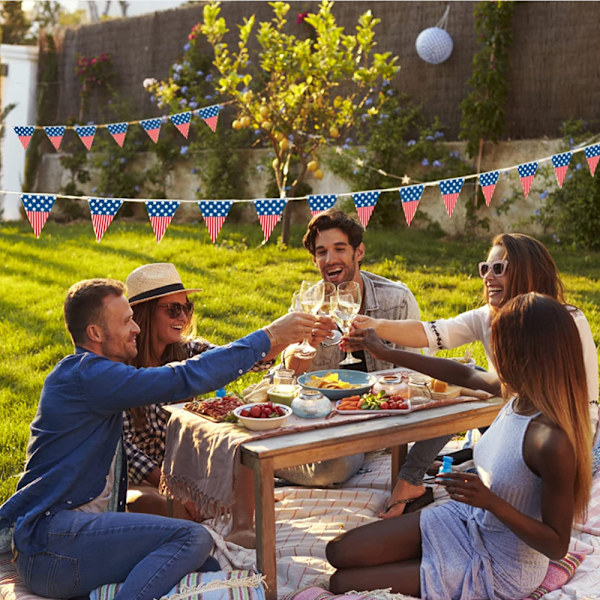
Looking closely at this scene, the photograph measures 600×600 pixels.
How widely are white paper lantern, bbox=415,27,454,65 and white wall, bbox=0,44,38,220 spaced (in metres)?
7.50

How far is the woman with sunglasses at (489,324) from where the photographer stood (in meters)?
3.57

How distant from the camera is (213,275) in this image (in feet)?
29.2

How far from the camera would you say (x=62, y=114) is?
14.6m

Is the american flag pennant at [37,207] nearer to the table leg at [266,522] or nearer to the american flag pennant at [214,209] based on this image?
the american flag pennant at [214,209]

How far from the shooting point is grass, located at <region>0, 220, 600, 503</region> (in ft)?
22.5

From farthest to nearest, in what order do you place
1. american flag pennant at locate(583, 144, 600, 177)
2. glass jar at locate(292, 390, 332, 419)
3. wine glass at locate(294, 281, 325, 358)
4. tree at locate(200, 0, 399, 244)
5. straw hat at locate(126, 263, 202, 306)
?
tree at locate(200, 0, 399, 244)
american flag pennant at locate(583, 144, 600, 177)
straw hat at locate(126, 263, 202, 306)
wine glass at locate(294, 281, 325, 358)
glass jar at locate(292, 390, 332, 419)

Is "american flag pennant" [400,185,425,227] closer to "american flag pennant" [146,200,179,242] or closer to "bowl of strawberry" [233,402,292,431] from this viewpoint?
"american flag pennant" [146,200,179,242]

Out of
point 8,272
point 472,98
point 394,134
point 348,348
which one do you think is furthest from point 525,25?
point 348,348

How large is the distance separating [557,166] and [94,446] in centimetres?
426

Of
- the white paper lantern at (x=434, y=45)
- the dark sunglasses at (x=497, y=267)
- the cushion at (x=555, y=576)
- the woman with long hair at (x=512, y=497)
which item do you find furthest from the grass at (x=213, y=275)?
the cushion at (x=555, y=576)

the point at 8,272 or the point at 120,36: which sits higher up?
the point at 120,36

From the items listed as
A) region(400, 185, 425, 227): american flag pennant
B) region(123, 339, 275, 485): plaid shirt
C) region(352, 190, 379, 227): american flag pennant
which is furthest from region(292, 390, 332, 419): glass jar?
region(352, 190, 379, 227): american flag pennant

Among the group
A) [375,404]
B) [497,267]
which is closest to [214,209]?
[497,267]

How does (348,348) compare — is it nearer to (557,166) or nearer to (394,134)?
(557,166)
